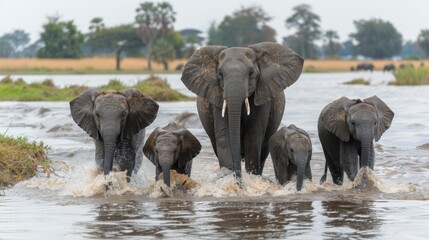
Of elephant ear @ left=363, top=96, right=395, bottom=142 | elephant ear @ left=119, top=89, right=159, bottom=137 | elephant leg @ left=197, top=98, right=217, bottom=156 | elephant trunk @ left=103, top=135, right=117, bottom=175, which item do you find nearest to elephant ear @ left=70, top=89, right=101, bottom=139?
elephant ear @ left=119, top=89, right=159, bottom=137

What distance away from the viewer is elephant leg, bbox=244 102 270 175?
449 inches

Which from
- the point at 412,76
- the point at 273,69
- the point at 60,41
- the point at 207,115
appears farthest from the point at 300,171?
the point at 60,41

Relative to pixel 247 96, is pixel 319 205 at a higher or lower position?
lower

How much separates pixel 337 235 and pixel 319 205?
190cm

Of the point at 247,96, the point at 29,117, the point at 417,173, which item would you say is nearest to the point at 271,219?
the point at 247,96

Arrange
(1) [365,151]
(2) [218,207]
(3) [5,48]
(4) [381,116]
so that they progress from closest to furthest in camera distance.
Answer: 1. (2) [218,207]
2. (1) [365,151]
3. (4) [381,116]
4. (3) [5,48]

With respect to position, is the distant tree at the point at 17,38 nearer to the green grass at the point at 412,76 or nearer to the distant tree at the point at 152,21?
the distant tree at the point at 152,21

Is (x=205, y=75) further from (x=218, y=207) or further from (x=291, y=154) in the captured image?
(x=218, y=207)

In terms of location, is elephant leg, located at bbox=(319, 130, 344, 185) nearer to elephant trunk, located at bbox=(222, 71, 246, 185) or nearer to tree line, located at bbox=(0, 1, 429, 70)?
elephant trunk, located at bbox=(222, 71, 246, 185)

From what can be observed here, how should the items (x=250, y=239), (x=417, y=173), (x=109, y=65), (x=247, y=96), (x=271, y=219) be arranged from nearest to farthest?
(x=250, y=239) → (x=271, y=219) → (x=247, y=96) → (x=417, y=173) → (x=109, y=65)

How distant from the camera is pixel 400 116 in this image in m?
24.8

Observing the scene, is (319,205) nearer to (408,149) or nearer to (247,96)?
(247,96)

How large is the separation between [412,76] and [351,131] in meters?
37.1

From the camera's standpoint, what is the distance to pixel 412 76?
4738 centimetres
